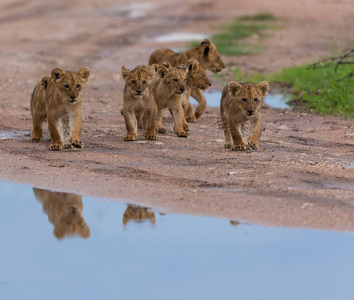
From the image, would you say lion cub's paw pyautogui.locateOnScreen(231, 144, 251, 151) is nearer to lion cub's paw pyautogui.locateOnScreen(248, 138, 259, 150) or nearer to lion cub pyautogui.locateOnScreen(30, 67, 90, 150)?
lion cub's paw pyautogui.locateOnScreen(248, 138, 259, 150)

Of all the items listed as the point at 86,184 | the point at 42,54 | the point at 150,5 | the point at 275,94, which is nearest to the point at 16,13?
the point at 150,5

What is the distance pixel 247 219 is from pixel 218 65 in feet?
21.1

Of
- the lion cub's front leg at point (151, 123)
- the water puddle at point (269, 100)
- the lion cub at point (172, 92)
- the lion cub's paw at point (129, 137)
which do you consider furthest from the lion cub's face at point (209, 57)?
the lion cub's paw at point (129, 137)

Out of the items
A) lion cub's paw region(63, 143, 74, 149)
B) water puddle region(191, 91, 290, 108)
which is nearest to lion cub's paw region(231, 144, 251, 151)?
lion cub's paw region(63, 143, 74, 149)

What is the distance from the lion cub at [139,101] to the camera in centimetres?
897

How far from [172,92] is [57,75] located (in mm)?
1653

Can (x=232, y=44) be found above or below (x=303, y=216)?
above

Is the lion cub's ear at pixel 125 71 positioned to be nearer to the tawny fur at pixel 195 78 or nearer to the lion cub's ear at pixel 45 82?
the lion cub's ear at pixel 45 82

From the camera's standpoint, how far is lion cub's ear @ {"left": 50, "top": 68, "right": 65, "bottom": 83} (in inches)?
334

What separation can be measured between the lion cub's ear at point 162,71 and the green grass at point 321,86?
298cm

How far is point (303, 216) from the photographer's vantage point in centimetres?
577

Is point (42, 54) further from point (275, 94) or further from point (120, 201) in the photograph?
point (120, 201)

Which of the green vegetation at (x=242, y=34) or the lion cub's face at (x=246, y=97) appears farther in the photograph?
the green vegetation at (x=242, y=34)

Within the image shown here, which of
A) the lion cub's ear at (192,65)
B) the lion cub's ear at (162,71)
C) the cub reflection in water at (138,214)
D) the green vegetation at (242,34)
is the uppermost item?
the green vegetation at (242,34)
